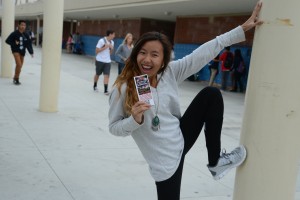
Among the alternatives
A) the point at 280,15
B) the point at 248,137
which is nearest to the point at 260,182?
the point at 248,137

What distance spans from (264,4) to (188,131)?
0.97 metres

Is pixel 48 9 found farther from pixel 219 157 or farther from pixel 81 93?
pixel 219 157

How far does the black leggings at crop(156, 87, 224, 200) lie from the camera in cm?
246

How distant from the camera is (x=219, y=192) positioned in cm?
407

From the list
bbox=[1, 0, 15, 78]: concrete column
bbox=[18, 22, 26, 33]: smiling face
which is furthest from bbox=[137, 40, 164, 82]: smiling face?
bbox=[1, 0, 15, 78]: concrete column

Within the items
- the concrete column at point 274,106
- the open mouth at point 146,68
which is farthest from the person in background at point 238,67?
the concrete column at point 274,106

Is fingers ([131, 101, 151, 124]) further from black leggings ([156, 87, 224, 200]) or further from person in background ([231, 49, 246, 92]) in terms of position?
person in background ([231, 49, 246, 92])

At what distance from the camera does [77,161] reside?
4.69m

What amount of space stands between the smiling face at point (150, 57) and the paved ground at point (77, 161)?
1.71 meters

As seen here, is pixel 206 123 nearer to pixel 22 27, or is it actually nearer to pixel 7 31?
pixel 22 27

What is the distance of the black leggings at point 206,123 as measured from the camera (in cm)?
246

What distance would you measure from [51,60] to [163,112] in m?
5.30

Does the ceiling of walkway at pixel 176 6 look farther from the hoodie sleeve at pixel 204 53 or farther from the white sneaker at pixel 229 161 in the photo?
the white sneaker at pixel 229 161

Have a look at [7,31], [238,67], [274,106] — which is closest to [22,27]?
[7,31]
